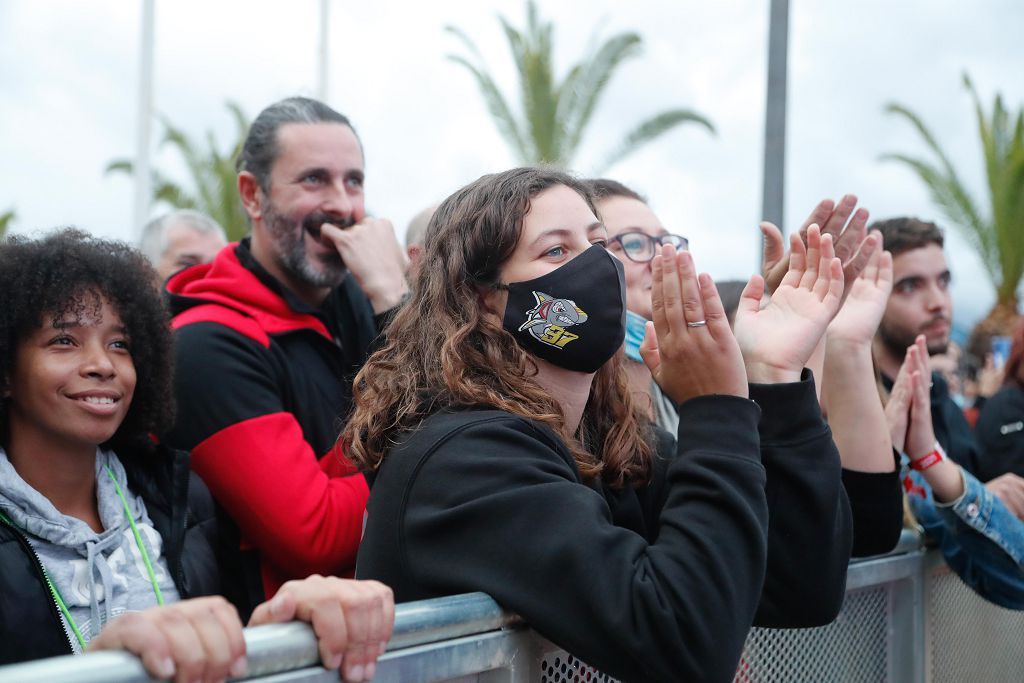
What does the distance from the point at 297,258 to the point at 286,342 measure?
1.21 ft

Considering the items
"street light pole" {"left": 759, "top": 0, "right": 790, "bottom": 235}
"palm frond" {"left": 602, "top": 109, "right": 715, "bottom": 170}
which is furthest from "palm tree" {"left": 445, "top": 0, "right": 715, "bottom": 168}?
"street light pole" {"left": 759, "top": 0, "right": 790, "bottom": 235}

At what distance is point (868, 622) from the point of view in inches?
105

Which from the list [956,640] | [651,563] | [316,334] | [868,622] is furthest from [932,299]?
[651,563]

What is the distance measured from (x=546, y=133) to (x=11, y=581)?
53.0ft

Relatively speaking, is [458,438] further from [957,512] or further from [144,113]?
[144,113]

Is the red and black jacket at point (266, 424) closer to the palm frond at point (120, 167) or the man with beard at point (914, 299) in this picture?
the man with beard at point (914, 299)

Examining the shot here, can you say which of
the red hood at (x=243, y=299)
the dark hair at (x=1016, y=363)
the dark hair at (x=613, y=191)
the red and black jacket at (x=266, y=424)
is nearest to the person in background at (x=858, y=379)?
the dark hair at (x=613, y=191)

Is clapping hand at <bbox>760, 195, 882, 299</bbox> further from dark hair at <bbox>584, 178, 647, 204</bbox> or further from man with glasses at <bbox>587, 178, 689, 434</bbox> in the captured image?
dark hair at <bbox>584, 178, 647, 204</bbox>

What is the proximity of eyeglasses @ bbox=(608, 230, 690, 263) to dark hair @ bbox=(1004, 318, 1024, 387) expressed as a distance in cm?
197

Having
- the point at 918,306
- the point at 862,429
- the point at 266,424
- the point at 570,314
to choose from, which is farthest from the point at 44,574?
the point at 918,306

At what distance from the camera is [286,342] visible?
314 cm

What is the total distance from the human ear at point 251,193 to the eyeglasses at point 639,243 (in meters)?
1.22

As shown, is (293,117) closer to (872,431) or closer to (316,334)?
(316,334)

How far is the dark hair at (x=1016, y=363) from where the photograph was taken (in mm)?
4389
